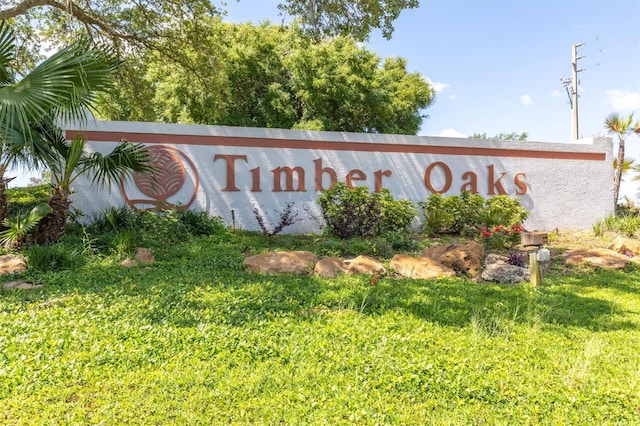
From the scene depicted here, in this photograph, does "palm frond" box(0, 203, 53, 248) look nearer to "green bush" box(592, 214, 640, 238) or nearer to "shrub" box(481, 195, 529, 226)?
"shrub" box(481, 195, 529, 226)

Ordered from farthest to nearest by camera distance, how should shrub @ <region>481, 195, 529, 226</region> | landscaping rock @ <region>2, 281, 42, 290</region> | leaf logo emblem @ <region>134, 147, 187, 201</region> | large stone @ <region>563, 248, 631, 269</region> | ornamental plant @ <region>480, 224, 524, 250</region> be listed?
shrub @ <region>481, 195, 529, 226</region>, leaf logo emblem @ <region>134, 147, 187, 201</region>, ornamental plant @ <region>480, 224, 524, 250</region>, large stone @ <region>563, 248, 631, 269</region>, landscaping rock @ <region>2, 281, 42, 290</region>

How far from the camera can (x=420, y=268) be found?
20.0ft

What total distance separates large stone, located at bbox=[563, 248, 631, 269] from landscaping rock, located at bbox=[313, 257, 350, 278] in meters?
3.97

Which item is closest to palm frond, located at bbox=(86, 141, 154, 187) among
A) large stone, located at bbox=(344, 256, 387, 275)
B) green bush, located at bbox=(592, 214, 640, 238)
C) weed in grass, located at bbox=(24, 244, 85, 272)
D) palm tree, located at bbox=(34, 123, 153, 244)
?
palm tree, located at bbox=(34, 123, 153, 244)

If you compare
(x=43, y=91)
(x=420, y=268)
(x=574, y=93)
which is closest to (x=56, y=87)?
(x=43, y=91)

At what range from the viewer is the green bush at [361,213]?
8.20 metres

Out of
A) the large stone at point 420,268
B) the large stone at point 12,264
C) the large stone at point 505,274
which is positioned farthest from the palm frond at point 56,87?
the large stone at point 505,274

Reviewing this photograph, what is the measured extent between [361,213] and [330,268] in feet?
8.70

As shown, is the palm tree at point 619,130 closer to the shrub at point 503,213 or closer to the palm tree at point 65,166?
the shrub at point 503,213

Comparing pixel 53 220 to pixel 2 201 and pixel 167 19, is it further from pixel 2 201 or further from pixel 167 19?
pixel 167 19

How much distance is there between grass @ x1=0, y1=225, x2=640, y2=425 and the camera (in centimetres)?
266

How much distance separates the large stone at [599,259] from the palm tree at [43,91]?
25.8ft

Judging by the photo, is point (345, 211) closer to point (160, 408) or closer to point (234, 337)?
point (234, 337)

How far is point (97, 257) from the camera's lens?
6094 mm
